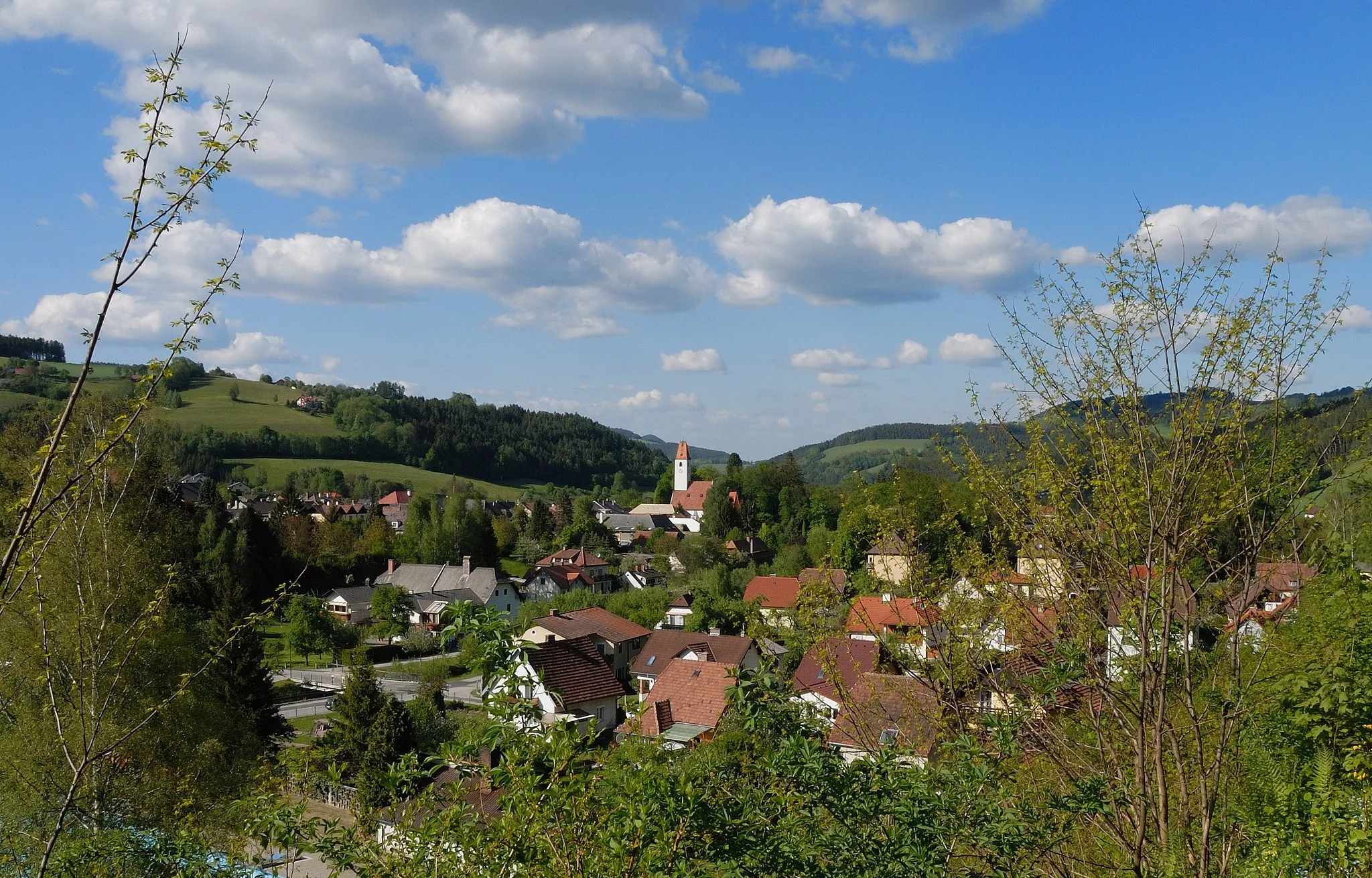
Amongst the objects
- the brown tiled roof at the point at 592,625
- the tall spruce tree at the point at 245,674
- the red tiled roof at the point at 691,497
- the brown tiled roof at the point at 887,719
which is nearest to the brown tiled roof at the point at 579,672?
the brown tiled roof at the point at 592,625

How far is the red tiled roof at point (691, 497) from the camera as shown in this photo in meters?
114

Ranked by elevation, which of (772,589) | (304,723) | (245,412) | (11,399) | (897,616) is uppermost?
(245,412)

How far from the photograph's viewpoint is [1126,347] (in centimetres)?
527

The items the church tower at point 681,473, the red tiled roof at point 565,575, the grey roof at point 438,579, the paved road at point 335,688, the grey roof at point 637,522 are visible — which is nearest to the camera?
the paved road at point 335,688

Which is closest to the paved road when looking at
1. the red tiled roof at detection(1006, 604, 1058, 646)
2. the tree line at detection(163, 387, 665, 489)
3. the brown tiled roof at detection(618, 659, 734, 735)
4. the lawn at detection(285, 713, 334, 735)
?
the lawn at detection(285, 713, 334, 735)

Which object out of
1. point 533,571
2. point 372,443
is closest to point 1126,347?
point 533,571

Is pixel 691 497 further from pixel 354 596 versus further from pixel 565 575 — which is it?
pixel 354 596

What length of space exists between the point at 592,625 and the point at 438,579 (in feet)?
84.5

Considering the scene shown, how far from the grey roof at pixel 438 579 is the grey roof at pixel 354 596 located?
1309 millimetres

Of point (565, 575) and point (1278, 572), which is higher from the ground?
point (1278, 572)

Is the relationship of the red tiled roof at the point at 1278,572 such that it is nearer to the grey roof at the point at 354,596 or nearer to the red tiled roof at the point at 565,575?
the grey roof at the point at 354,596

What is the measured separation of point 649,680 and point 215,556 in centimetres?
2742

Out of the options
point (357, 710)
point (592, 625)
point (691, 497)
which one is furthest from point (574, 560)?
point (691, 497)

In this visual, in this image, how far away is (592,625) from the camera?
37062mm
